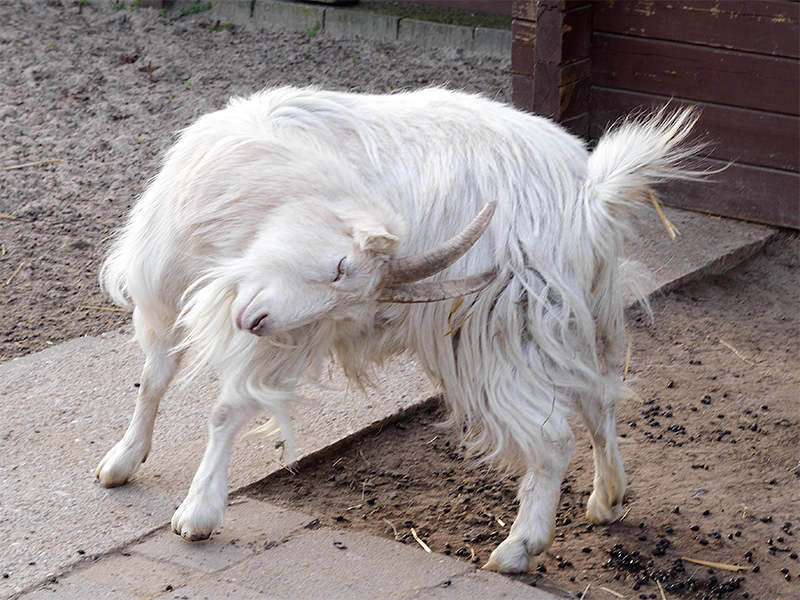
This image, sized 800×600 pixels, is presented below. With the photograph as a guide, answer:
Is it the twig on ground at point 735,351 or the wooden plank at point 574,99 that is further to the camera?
the wooden plank at point 574,99

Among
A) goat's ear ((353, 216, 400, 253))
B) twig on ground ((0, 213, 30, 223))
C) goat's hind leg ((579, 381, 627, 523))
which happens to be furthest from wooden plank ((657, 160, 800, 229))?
twig on ground ((0, 213, 30, 223))

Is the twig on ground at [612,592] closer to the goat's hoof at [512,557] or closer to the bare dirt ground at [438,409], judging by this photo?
the bare dirt ground at [438,409]

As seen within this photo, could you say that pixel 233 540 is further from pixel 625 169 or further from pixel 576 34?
pixel 576 34

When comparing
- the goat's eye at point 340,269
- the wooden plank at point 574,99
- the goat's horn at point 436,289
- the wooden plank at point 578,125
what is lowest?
the goat's horn at point 436,289

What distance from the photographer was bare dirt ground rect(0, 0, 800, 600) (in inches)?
109

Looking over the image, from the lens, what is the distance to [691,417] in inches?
136

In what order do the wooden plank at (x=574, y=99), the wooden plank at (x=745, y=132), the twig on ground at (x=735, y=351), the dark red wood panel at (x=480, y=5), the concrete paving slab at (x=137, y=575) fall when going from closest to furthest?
the concrete paving slab at (x=137, y=575) < the twig on ground at (x=735, y=351) < the wooden plank at (x=745, y=132) < the wooden plank at (x=574, y=99) < the dark red wood panel at (x=480, y=5)

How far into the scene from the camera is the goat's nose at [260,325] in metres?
2.17

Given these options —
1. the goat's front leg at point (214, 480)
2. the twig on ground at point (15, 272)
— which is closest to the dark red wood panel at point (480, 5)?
the twig on ground at point (15, 272)

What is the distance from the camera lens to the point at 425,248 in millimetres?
2443

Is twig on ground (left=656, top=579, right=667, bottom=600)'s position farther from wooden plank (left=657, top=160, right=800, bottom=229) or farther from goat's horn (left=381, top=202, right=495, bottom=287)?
wooden plank (left=657, top=160, right=800, bottom=229)

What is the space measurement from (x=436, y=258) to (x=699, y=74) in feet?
10.7

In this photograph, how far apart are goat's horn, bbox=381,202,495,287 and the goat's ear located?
0.18 ft

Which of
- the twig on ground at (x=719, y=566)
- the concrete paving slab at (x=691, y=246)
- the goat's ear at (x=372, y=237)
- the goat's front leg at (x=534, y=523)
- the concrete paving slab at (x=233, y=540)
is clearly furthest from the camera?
the concrete paving slab at (x=691, y=246)
